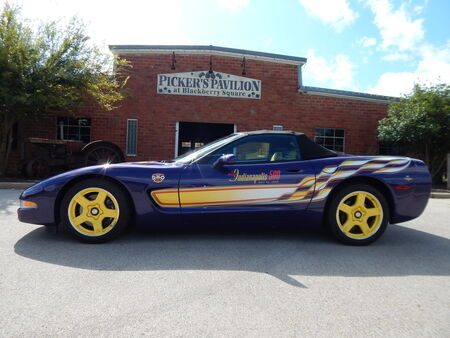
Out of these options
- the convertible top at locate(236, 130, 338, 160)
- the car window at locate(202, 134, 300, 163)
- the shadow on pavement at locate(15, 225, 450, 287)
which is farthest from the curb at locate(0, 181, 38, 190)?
the convertible top at locate(236, 130, 338, 160)

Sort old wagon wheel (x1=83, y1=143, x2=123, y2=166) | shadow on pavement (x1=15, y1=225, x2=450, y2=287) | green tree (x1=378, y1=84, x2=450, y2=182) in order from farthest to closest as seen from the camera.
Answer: green tree (x1=378, y1=84, x2=450, y2=182) < old wagon wheel (x1=83, y1=143, x2=123, y2=166) < shadow on pavement (x1=15, y1=225, x2=450, y2=287)

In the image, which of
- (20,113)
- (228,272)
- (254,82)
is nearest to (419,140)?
(254,82)

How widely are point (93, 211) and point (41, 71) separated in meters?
7.31

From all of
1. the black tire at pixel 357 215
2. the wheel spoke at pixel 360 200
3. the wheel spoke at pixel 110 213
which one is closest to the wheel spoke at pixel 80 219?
the wheel spoke at pixel 110 213

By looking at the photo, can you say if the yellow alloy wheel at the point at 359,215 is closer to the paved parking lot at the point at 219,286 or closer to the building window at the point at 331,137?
the paved parking lot at the point at 219,286

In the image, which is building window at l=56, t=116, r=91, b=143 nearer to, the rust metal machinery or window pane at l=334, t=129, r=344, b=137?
→ the rust metal machinery

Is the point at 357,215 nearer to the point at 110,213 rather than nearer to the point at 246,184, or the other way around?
the point at 246,184

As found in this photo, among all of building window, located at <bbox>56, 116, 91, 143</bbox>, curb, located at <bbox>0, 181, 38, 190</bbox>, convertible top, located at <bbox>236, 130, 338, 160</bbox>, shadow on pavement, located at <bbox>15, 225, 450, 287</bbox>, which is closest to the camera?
shadow on pavement, located at <bbox>15, 225, 450, 287</bbox>

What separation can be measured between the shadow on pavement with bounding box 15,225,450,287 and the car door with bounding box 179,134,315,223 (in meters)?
0.40

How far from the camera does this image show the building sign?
37.6ft

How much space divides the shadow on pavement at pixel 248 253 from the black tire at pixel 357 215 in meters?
0.13

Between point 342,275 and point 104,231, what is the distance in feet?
7.68

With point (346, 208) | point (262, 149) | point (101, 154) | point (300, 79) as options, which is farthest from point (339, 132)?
point (262, 149)

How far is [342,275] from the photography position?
256cm
